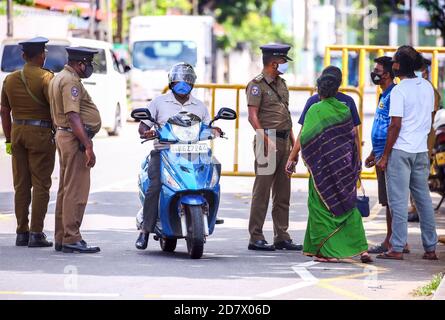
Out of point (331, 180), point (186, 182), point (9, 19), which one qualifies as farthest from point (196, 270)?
point (9, 19)

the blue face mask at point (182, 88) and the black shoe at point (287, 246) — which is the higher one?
the blue face mask at point (182, 88)

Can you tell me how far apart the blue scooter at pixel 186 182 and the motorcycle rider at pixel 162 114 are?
0.19ft

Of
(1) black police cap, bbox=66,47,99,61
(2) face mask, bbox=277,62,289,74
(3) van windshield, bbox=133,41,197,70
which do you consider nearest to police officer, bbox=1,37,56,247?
(1) black police cap, bbox=66,47,99,61

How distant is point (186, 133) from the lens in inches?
489

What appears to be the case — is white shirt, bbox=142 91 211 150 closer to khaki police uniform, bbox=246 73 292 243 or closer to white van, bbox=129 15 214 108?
khaki police uniform, bbox=246 73 292 243

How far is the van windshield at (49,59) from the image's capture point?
28.8m

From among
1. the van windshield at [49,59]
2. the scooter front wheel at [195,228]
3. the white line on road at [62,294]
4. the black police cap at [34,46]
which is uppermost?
the black police cap at [34,46]

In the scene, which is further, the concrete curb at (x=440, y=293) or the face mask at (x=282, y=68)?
the face mask at (x=282, y=68)

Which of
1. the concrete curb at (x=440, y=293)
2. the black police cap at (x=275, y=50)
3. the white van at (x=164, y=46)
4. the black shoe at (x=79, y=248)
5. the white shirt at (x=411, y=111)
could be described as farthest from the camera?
the white van at (x=164, y=46)

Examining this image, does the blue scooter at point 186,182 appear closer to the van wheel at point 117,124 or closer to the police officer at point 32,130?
the police officer at point 32,130

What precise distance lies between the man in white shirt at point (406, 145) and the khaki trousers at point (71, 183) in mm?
2682

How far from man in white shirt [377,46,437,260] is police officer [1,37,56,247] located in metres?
3.11

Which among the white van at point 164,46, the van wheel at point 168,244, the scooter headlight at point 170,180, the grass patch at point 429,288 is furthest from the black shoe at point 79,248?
the white van at point 164,46

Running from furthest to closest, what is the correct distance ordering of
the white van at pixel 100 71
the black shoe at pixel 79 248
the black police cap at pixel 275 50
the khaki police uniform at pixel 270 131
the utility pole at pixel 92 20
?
1. the utility pole at pixel 92 20
2. the white van at pixel 100 71
3. the khaki police uniform at pixel 270 131
4. the black police cap at pixel 275 50
5. the black shoe at pixel 79 248
